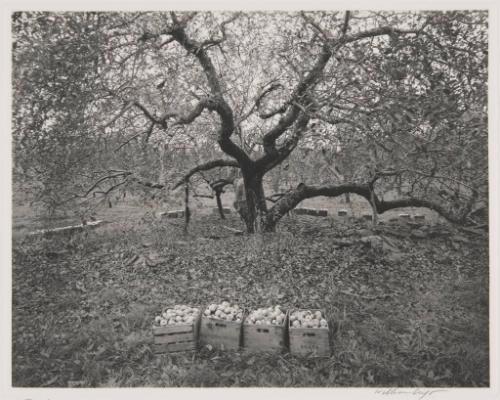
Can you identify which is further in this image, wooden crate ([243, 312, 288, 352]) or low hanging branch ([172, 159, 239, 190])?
low hanging branch ([172, 159, 239, 190])

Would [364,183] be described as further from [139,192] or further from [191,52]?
[139,192]

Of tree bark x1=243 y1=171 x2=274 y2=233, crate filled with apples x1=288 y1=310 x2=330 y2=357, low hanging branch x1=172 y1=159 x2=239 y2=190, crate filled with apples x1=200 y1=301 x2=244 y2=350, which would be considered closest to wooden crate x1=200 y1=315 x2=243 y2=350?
crate filled with apples x1=200 y1=301 x2=244 y2=350

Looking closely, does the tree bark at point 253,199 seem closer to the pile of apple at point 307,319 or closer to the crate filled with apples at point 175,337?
the pile of apple at point 307,319

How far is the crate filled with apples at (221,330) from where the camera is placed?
376 centimetres

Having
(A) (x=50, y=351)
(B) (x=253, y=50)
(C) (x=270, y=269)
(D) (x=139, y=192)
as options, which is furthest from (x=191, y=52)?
(A) (x=50, y=351)

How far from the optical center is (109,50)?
174 inches

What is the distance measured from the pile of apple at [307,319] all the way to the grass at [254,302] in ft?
0.97

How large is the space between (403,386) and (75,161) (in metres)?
5.52

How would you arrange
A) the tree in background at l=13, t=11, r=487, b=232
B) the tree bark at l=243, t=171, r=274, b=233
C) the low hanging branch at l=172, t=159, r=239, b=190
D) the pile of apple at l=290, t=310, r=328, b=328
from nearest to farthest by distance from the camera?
1. the pile of apple at l=290, t=310, r=328, b=328
2. the tree in background at l=13, t=11, r=487, b=232
3. the low hanging branch at l=172, t=159, r=239, b=190
4. the tree bark at l=243, t=171, r=274, b=233

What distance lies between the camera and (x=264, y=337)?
3.71 metres

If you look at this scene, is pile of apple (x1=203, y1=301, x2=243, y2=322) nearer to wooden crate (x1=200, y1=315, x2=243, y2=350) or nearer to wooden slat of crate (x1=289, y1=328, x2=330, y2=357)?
wooden crate (x1=200, y1=315, x2=243, y2=350)

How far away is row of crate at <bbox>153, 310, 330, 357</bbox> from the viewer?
11.9 feet
